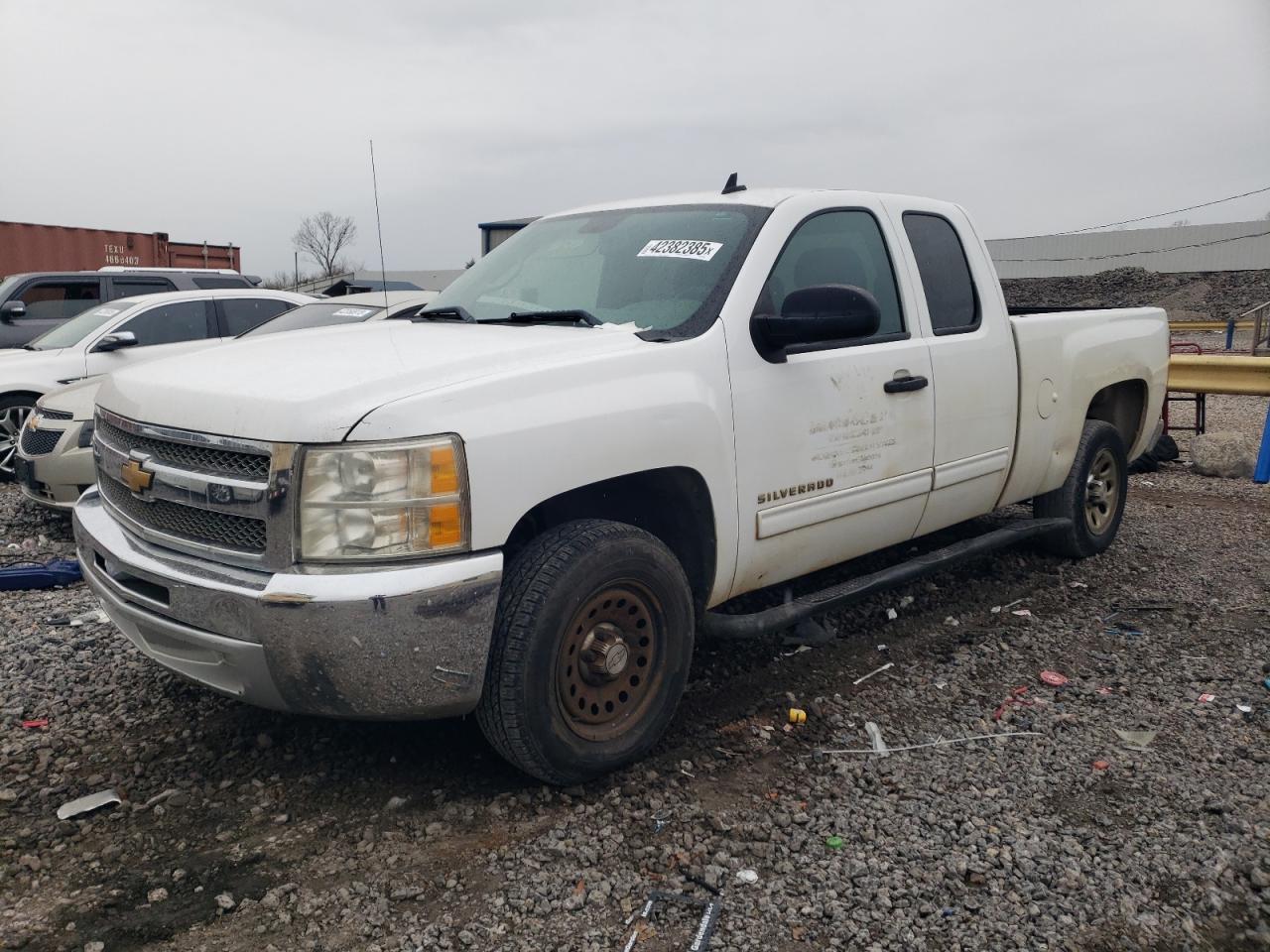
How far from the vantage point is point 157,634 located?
3.02 metres

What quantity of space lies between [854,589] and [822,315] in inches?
47.2

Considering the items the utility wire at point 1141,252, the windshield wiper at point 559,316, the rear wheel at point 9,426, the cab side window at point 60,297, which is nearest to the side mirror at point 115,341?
the rear wheel at point 9,426

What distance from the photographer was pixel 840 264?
4121 millimetres

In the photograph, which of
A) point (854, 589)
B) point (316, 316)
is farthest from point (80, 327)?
point (854, 589)

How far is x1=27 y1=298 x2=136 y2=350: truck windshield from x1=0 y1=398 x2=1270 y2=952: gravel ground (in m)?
5.03

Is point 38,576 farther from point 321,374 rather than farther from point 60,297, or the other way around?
point 60,297

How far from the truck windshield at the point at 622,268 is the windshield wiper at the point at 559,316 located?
0.05 m

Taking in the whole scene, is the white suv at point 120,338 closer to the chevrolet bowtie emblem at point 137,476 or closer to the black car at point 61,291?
the black car at point 61,291

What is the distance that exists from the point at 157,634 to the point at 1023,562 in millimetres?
4598

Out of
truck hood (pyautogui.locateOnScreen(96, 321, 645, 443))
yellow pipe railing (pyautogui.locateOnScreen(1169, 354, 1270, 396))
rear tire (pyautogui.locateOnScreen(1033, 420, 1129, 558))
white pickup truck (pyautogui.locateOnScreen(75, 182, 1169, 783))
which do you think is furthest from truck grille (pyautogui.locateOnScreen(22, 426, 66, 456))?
yellow pipe railing (pyautogui.locateOnScreen(1169, 354, 1270, 396))

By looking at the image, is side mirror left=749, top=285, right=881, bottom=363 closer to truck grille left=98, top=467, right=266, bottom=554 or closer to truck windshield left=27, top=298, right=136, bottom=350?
truck grille left=98, top=467, right=266, bottom=554

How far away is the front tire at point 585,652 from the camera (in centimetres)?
292

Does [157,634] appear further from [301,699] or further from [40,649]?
[40,649]

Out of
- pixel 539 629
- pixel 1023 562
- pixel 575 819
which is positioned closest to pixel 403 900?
pixel 575 819
